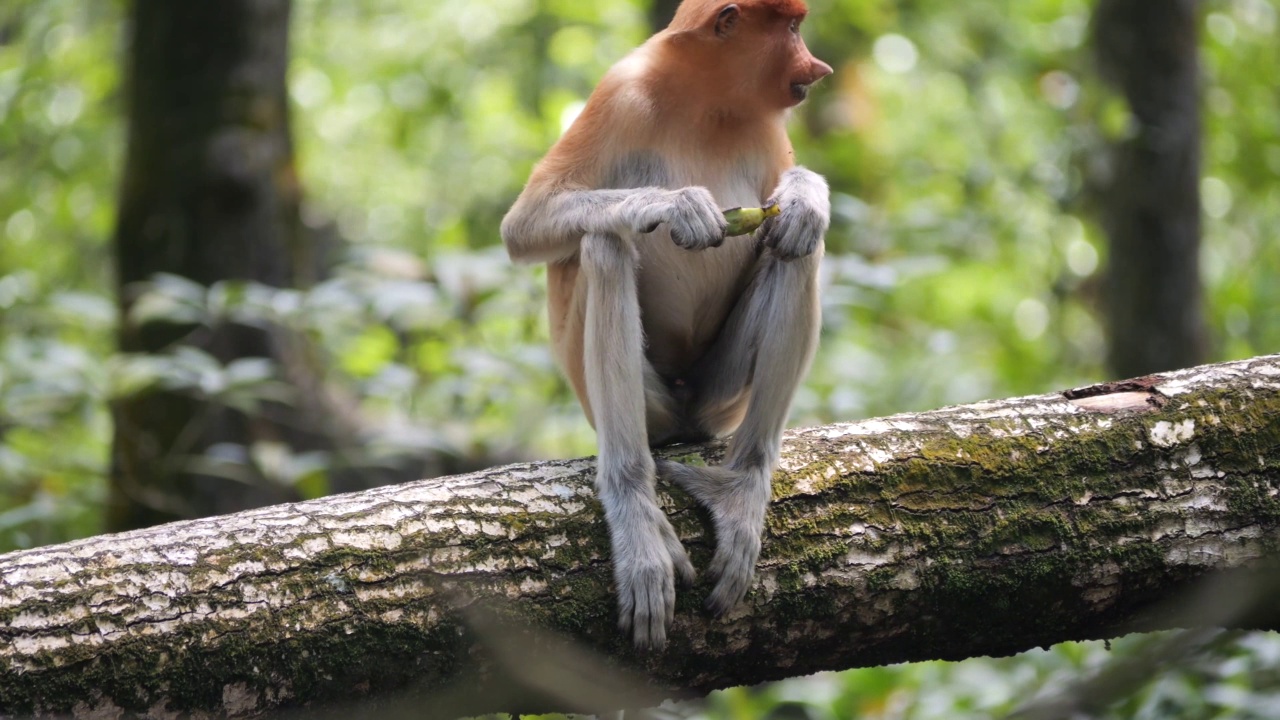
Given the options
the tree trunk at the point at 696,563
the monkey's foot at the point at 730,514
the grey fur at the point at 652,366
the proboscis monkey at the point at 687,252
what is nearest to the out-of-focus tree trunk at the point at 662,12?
the proboscis monkey at the point at 687,252

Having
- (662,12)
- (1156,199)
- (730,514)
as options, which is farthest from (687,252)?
(1156,199)

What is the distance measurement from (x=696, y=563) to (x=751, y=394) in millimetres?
663

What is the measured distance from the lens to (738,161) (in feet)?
12.7

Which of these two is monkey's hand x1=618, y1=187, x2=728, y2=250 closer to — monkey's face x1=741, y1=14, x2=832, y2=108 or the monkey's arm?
the monkey's arm

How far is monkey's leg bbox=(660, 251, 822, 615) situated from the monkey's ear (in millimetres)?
772

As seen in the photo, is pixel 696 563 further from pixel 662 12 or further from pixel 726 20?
pixel 662 12

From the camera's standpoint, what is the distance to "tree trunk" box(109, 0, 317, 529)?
5.95 meters

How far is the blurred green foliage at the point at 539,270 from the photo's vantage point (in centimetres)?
474

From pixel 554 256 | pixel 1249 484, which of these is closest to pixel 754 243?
pixel 554 256

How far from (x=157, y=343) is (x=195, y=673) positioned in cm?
409

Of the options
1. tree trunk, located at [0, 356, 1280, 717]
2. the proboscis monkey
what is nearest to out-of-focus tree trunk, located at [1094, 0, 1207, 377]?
tree trunk, located at [0, 356, 1280, 717]

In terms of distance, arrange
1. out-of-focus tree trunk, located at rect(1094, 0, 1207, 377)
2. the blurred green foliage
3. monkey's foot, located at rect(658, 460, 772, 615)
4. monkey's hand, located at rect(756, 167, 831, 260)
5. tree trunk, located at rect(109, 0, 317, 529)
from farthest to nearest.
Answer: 1. out-of-focus tree trunk, located at rect(1094, 0, 1207, 377)
2. tree trunk, located at rect(109, 0, 317, 529)
3. the blurred green foliage
4. monkey's hand, located at rect(756, 167, 831, 260)
5. monkey's foot, located at rect(658, 460, 772, 615)

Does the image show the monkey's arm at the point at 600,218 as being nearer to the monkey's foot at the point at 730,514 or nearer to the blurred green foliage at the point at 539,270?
the monkey's foot at the point at 730,514

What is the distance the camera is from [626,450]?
3100 mm
